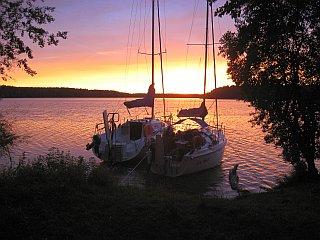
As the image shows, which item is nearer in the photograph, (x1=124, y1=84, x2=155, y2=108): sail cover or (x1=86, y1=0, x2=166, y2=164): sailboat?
(x1=86, y1=0, x2=166, y2=164): sailboat

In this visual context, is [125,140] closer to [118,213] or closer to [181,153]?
[181,153]

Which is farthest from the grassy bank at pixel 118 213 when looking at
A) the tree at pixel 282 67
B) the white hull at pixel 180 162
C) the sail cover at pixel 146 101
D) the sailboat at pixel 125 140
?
the sail cover at pixel 146 101

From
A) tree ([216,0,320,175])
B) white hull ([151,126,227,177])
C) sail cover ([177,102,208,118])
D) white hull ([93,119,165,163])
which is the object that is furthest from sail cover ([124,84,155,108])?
tree ([216,0,320,175])

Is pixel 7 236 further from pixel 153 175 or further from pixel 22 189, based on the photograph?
pixel 153 175

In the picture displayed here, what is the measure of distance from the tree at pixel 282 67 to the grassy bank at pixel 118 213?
15.0 feet

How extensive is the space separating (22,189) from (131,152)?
18.6m

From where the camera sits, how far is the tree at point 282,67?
48.3ft

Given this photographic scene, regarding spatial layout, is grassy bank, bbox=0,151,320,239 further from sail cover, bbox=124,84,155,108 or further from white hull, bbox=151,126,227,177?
sail cover, bbox=124,84,155,108

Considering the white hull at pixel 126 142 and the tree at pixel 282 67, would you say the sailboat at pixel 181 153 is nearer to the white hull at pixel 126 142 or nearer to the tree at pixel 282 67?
the white hull at pixel 126 142

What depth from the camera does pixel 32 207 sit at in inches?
385

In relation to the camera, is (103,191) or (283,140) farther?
(283,140)

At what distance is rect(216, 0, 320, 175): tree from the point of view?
14.7 metres

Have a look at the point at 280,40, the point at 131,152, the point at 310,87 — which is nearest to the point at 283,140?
the point at 310,87

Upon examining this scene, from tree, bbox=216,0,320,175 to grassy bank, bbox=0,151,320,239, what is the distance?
180 inches
